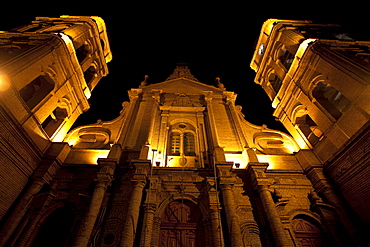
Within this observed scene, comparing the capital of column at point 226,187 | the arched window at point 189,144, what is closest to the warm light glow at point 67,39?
the arched window at point 189,144

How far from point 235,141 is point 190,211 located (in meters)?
5.36

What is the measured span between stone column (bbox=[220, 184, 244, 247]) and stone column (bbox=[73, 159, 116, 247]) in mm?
5417

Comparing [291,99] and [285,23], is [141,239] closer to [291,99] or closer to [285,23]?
[291,99]

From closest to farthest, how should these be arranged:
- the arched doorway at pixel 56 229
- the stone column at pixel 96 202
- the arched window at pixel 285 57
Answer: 1. the stone column at pixel 96 202
2. the arched doorway at pixel 56 229
3. the arched window at pixel 285 57

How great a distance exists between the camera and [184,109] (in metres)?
15.6

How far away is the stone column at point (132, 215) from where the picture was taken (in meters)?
8.02

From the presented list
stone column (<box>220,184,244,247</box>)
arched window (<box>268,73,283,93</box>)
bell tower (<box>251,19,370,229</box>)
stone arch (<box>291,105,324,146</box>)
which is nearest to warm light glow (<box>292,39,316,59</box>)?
bell tower (<box>251,19,370,229</box>)

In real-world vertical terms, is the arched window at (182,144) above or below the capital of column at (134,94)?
below

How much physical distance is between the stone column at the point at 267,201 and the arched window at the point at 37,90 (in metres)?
12.7

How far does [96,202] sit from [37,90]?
878 cm

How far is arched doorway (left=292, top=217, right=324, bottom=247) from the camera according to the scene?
30.1ft

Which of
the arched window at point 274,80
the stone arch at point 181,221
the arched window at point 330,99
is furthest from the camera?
the arched window at point 274,80

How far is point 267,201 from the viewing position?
30.9ft

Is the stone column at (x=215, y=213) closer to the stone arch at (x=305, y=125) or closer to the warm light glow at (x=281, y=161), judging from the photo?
the warm light glow at (x=281, y=161)
